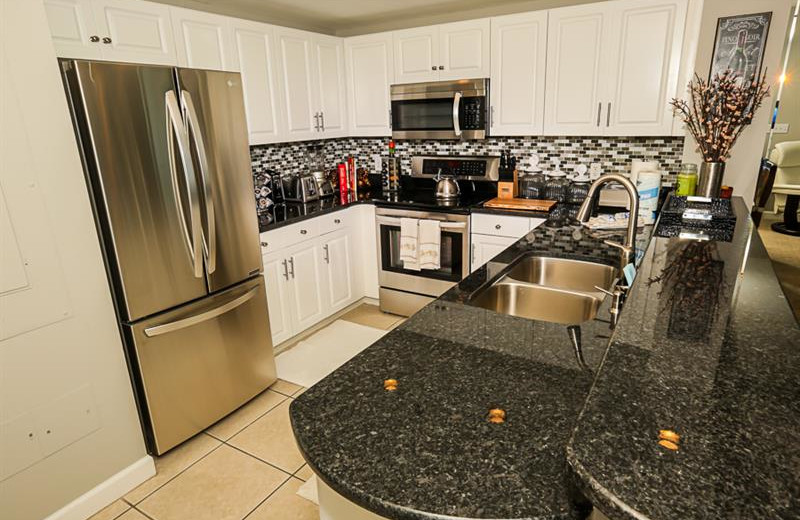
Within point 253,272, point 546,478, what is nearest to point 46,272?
point 253,272

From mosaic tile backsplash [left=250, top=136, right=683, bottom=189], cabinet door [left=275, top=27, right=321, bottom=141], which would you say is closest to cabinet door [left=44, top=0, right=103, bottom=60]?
cabinet door [left=275, top=27, right=321, bottom=141]

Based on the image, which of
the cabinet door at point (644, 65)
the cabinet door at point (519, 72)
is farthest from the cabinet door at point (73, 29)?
the cabinet door at point (644, 65)

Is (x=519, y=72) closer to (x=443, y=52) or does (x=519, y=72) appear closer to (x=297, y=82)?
(x=443, y=52)

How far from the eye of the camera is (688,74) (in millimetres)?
2717

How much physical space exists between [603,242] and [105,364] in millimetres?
2244

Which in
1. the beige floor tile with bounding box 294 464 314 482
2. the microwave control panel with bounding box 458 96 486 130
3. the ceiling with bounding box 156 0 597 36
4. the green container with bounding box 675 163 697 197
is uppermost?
the ceiling with bounding box 156 0 597 36

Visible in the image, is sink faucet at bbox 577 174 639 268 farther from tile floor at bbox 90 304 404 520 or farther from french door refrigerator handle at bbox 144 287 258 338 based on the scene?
french door refrigerator handle at bbox 144 287 258 338

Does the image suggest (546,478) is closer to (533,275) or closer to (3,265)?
(533,275)

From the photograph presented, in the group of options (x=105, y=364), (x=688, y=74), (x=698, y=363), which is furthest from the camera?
(x=688, y=74)

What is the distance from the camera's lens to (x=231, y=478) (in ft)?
6.95

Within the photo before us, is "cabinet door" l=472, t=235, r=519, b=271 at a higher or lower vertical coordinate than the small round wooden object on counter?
lower

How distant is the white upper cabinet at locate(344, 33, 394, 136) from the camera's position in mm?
3611

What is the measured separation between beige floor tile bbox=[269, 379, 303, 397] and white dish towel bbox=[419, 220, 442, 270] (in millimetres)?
1285

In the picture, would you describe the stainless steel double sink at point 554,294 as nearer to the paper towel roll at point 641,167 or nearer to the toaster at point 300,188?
the paper towel roll at point 641,167
